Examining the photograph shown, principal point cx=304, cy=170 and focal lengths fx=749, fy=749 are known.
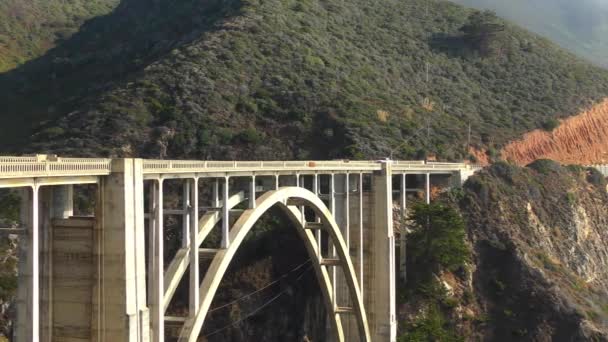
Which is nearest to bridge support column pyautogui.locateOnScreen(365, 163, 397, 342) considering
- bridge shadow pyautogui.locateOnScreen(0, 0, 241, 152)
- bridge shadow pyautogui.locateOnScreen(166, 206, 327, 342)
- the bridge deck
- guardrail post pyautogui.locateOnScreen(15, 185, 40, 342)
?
the bridge deck

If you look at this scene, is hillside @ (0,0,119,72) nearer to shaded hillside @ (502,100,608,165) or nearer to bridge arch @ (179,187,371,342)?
shaded hillside @ (502,100,608,165)

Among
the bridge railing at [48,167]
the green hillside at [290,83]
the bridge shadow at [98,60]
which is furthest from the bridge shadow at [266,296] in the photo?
the bridge railing at [48,167]

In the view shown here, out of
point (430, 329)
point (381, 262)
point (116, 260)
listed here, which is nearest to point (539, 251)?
point (430, 329)

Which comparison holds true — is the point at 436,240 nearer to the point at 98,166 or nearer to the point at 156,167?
the point at 156,167

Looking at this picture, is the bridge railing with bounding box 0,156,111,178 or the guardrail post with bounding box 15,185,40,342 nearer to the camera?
the bridge railing with bounding box 0,156,111,178

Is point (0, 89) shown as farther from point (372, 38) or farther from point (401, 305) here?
point (401, 305)
